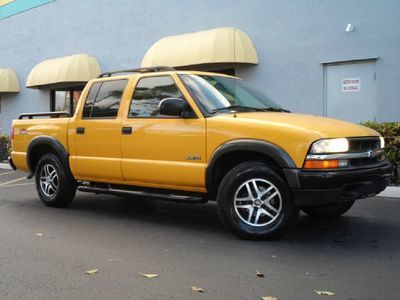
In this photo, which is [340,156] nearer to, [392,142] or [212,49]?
[392,142]

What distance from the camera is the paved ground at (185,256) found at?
164 inches

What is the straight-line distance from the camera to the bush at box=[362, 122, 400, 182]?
9.77 m

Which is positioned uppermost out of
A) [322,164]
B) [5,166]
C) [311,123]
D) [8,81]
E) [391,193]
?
[8,81]

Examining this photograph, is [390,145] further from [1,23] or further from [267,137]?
[1,23]

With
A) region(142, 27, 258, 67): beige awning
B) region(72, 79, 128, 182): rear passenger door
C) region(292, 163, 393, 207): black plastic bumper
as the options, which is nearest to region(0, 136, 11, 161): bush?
region(142, 27, 258, 67): beige awning

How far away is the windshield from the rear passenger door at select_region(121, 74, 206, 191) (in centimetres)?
16

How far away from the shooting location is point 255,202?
18.3 feet

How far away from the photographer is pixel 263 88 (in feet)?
45.5

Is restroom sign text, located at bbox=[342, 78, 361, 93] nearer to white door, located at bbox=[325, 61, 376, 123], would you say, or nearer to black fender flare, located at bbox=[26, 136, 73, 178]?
white door, located at bbox=[325, 61, 376, 123]

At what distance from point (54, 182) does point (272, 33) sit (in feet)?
25.8

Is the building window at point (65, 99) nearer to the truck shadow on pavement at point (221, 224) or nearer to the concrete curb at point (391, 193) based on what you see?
the truck shadow on pavement at point (221, 224)

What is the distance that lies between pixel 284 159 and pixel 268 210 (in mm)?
617

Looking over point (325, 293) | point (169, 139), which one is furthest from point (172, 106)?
point (325, 293)

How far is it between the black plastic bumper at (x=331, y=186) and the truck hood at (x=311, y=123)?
400mm
